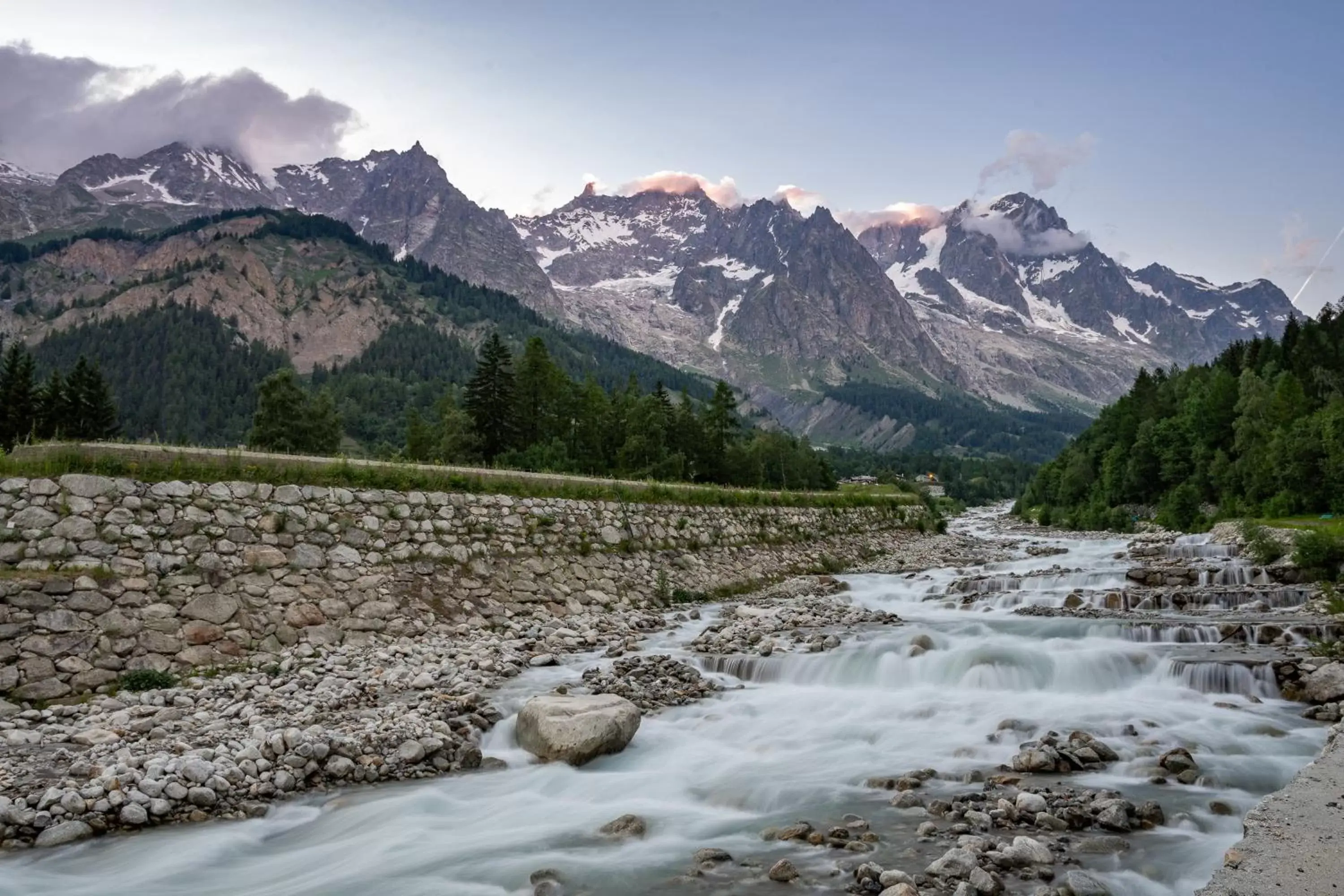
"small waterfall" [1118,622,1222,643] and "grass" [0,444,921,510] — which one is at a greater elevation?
"grass" [0,444,921,510]

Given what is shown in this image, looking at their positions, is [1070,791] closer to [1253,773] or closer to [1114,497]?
[1253,773]

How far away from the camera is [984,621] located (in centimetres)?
2433

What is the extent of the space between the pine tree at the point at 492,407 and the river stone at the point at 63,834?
163 feet

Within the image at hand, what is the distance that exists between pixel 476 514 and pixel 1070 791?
18094 millimetres

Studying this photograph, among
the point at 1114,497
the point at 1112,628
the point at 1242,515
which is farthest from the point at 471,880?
the point at 1114,497

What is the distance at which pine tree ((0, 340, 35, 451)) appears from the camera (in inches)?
2208

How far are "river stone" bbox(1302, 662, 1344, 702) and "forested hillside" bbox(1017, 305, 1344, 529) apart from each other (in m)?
43.6

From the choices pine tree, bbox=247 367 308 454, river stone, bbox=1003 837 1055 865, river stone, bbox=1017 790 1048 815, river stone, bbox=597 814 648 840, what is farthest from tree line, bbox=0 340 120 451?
river stone, bbox=1003 837 1055 865

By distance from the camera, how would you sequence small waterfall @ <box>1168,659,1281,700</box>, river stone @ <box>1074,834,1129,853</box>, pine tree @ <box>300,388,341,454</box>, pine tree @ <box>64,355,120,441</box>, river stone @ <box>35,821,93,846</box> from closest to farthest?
1. river stone @ <box>1074,834,1129,853</box>
2. river stone @ <box>35,821,93,846</box>
3. small waterfall @ <box>1168,659,1281,700</box>
4. pine tree @ <box>64,355,120,441</box>
5. pine tree @ <box>300,388,341,454</box>

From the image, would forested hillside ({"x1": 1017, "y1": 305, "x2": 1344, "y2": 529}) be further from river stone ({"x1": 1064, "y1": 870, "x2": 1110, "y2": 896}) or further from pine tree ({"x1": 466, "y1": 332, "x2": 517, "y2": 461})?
pine tree ({"x1": 466, "y1": 332, "x2": 517, "y2": 461})

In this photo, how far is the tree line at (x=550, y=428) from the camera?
58.5 meters

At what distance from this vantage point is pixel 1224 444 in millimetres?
71562

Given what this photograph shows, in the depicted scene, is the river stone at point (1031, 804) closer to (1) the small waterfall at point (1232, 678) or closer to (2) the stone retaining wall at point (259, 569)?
(1) the small waterfall at point (1232, 678)

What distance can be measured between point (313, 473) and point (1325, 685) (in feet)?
77.0
